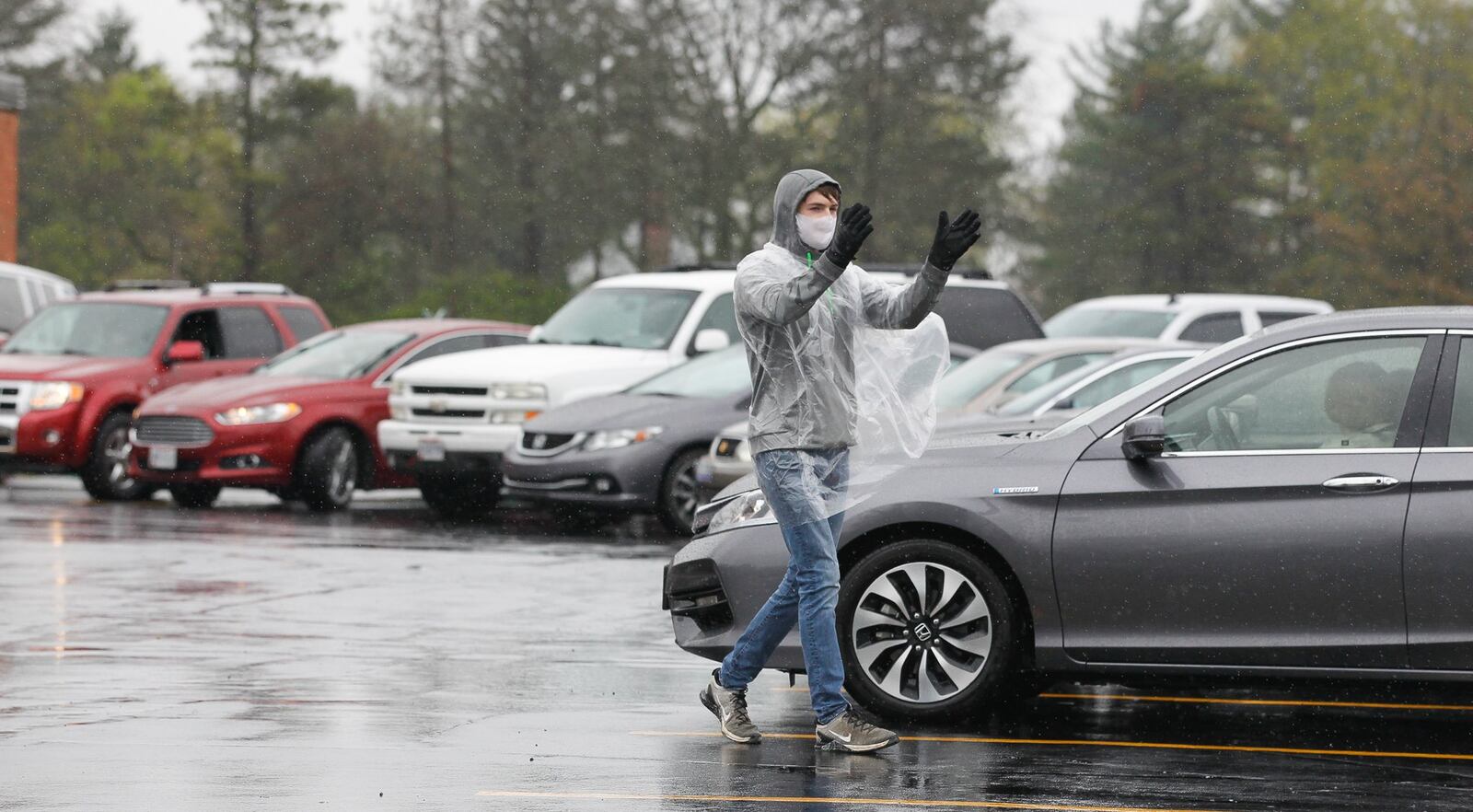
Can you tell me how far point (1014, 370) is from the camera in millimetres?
15695

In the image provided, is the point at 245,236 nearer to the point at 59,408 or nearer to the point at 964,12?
the point at 964,12

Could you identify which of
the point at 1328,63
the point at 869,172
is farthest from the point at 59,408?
the point at 1328,63

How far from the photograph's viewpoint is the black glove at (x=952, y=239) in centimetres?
688

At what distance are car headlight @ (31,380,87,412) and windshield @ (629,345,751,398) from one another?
539 cm

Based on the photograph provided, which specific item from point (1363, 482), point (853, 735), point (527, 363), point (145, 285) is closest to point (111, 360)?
point (527, 363)

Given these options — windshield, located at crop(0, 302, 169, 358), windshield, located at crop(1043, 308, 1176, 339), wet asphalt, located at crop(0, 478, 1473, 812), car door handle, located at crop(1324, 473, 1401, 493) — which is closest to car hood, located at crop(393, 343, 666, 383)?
windshield, located at crop(0, 302, 169, 358)

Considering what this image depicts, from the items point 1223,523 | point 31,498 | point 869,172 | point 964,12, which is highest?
point 964,12

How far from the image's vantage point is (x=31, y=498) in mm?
19875

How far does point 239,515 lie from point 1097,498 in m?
11.8

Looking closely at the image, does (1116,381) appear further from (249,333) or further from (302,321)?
(302,321)

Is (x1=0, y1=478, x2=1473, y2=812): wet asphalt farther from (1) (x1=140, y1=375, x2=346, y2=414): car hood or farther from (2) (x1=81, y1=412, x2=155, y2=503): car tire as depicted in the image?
(2) (x1=81, y1=412, x2=155, y2=503): car tire

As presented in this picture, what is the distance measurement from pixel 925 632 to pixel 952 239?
163 cm

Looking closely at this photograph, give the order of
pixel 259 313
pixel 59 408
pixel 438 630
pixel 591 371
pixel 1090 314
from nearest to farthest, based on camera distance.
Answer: pixel 438 630
pixel 591 371
pixel 59 408
pixel 259 313
pixel 1090 314

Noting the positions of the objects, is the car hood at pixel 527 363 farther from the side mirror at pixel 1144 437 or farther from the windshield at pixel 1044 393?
the side mirror at pixel 1144 437
